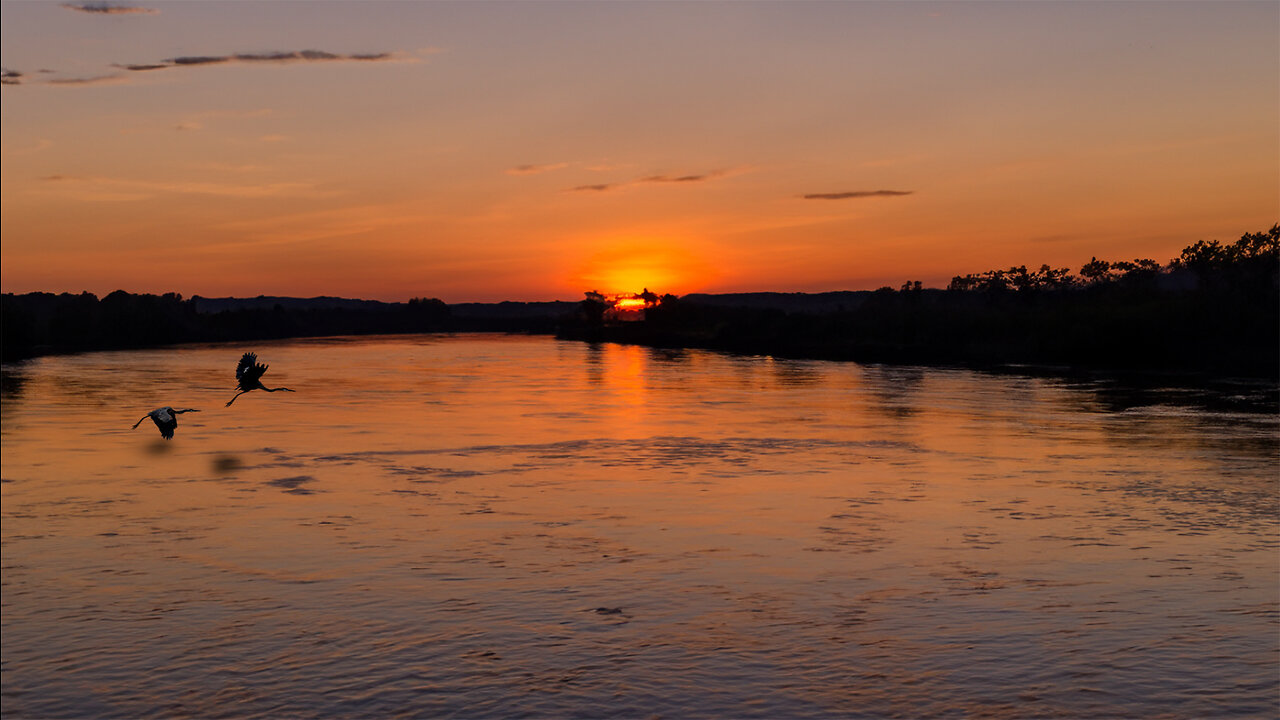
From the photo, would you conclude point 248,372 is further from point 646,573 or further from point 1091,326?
point 1091,326

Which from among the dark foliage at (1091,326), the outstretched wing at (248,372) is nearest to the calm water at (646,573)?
the outstretched wing at (248,372)

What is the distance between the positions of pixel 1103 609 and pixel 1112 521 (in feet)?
21.5

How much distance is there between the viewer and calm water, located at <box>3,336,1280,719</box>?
1405 cm

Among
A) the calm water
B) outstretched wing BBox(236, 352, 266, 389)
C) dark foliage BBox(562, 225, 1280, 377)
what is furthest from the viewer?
dark foliage BBox(562, 225, 1280, 377)

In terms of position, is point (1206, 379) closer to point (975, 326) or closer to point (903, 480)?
point (975, 326)

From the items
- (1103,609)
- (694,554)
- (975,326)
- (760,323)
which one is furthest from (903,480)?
(760,323)

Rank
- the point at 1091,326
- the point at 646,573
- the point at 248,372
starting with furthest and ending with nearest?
the point at 1091,326, the point at 646,573, the point at 248,372

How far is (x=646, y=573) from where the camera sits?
62.0ft

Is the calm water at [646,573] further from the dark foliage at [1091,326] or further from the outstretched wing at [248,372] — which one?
the dark foliage at [1091,326]

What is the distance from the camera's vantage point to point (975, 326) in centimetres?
9112

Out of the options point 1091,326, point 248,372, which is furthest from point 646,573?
point 1091,326

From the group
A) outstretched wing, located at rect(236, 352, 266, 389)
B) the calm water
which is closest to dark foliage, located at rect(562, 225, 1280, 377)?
the calm water

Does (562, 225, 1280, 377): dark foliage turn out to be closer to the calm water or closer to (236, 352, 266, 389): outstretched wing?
the calm water

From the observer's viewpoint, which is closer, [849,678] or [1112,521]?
[849,678]
